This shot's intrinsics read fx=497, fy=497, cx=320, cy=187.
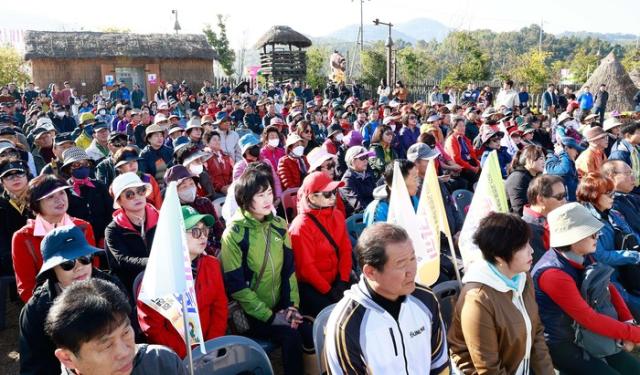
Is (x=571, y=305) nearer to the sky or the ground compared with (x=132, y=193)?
nearer to the ground

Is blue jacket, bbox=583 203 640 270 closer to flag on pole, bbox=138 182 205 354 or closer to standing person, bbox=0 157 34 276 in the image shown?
flag on pole, bbox=138 182 205 354

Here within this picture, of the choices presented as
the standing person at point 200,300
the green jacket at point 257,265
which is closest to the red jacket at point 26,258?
the standing person at point 200,300

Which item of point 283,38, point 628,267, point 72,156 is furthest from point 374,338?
point 283,38

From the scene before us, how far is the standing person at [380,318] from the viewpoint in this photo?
2.29m

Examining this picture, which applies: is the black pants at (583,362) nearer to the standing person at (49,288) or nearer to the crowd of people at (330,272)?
the crowd of people at (330,272)

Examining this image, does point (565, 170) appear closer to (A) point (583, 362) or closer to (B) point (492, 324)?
(A) point (583, 362)

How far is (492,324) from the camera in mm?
2598

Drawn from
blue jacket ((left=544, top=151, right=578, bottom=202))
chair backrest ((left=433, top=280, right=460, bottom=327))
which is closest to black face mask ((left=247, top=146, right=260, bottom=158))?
blue jacket ((left=544, top=151, right=578, bottom=202))

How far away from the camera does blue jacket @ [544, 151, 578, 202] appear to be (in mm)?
6461

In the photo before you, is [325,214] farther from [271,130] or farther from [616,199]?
[271,130]

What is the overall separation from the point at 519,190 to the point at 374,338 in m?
3.96

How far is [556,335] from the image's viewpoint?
3234 millimetres

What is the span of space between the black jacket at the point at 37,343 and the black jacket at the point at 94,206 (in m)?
2.59

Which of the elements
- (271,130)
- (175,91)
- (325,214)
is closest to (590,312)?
(325,214)
